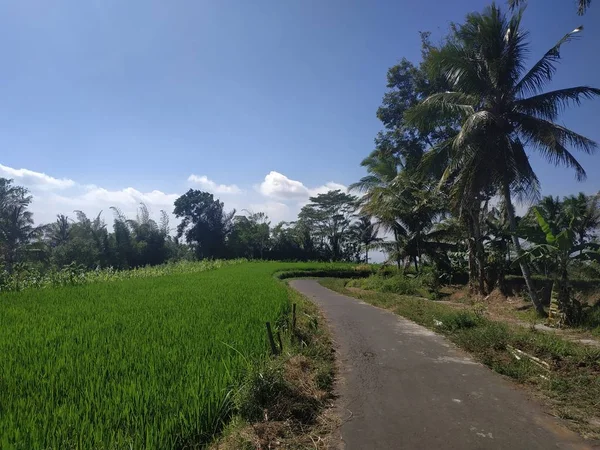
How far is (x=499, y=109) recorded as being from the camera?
10.0 metres

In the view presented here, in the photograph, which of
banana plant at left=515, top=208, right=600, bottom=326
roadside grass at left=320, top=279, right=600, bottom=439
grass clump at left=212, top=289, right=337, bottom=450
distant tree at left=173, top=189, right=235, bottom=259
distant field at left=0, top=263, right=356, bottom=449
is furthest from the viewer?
distant tree at left=173, top=189, right=235, bottom=259

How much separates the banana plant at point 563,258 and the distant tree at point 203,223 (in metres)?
36.8

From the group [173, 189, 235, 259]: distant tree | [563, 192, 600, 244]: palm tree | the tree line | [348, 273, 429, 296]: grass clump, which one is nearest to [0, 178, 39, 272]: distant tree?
the tree line

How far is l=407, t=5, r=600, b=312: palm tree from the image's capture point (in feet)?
31.1

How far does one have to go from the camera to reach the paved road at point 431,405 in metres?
3.17

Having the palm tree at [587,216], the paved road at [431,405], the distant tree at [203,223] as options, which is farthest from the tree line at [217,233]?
the paved road at [431,405]

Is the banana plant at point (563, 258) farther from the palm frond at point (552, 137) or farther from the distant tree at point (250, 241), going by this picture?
the distant tree at point (250, 241)

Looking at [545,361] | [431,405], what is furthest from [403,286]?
[431,405]

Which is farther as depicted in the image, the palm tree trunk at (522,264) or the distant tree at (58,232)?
the distant tree at (58,232)

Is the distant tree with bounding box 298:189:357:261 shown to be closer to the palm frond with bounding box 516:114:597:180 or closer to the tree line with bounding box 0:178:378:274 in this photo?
the tree line with bounding box 0:178:378:274

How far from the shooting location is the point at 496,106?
9992 millimetres

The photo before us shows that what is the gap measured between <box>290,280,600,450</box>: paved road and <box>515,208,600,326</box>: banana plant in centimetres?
353

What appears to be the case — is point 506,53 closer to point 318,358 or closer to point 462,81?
point 462,81

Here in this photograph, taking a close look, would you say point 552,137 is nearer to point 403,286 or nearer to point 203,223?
point 403,286
